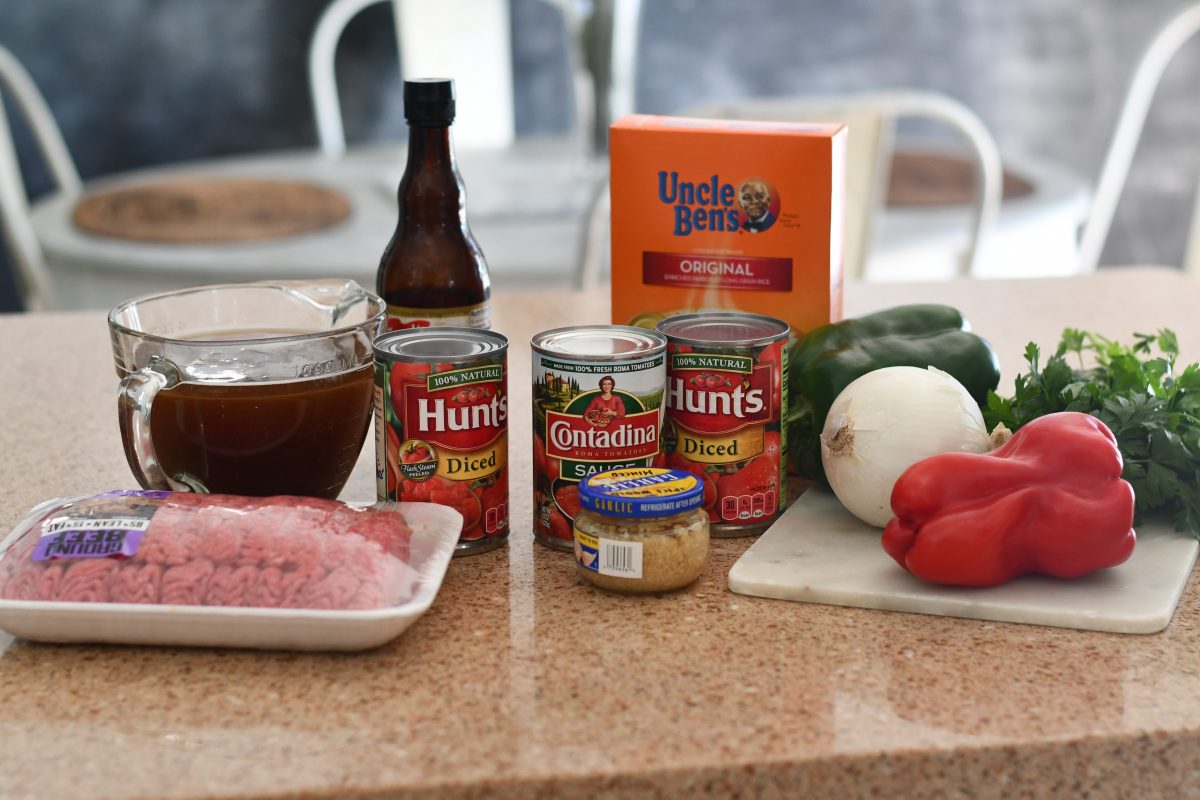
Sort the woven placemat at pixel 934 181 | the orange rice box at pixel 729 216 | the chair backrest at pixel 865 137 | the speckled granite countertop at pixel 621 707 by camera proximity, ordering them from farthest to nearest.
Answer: the woven placemat at pixel 934 181 → the chair backrest at pixel 865 137 → the orange rice box at pixel 729 216 → the speckled granite countertop at pixel 621 707

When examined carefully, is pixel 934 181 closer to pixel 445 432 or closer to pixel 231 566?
pixel 445 432

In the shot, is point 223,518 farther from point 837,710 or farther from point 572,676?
point 837,710

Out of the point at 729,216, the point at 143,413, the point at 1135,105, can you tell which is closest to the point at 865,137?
the point at 1135,105

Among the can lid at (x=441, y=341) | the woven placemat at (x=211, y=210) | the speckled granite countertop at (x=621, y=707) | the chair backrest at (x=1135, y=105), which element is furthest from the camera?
the chair backrest at (x=1135, y=105)

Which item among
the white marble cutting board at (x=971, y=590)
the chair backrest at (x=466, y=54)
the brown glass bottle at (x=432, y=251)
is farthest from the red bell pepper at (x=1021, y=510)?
the chair backrest at (x=466, y=54)

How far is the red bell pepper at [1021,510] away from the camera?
80 cm

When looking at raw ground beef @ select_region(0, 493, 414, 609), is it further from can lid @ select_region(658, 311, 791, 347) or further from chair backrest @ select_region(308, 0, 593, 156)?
chair backrest @ select_region(308, 0, 593, 156)

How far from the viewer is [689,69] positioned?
4012 mm

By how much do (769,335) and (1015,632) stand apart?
0.92ft

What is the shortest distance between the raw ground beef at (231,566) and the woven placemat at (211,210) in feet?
5.11

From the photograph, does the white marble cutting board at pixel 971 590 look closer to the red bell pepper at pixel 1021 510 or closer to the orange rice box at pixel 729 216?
the red bell pepper at pixel 1021 510

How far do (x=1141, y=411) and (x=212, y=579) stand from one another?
0.63 m

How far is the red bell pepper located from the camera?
80 cm

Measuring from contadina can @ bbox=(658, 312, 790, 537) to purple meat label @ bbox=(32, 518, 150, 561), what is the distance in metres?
0.36
